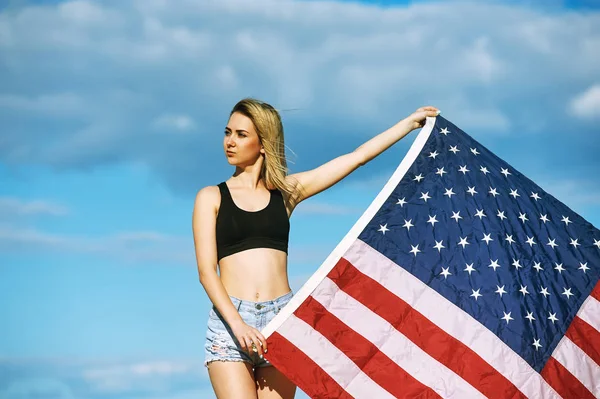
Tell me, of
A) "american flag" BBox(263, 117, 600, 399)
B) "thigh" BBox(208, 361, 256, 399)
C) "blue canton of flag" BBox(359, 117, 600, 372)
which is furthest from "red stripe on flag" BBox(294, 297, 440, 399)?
"blue canton of flag" BBox(359, 117, 600, 372)

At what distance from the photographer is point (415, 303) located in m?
5.43

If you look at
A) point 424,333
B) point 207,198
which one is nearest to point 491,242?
point 424,333

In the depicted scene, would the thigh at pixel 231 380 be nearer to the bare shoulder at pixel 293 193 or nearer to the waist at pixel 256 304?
the waist at pixel 256 304

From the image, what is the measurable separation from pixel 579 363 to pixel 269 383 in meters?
2.29

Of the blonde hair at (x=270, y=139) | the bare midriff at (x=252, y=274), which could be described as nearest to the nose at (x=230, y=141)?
the blonde hair at (x=270, y=139)

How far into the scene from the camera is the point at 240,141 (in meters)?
5.21

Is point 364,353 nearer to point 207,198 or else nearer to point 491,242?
point 491,242

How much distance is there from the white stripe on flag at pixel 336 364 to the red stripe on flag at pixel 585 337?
1.51 m

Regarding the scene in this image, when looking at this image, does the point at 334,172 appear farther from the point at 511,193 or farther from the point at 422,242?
the point at 511,193

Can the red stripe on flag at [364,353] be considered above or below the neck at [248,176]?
below

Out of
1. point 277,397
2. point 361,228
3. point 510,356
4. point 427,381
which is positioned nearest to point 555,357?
point 510,356

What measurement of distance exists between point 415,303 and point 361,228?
670 millimetres

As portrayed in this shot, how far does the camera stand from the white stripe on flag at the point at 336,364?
202 inches

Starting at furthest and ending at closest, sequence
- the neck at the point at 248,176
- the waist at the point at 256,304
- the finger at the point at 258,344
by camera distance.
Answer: the neck at the point at 248,176 → the waist at the point at 256,304 → the finger at the point at 258,344
